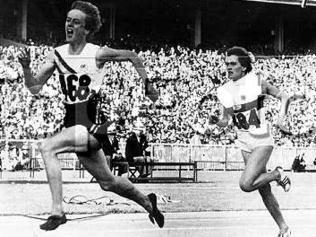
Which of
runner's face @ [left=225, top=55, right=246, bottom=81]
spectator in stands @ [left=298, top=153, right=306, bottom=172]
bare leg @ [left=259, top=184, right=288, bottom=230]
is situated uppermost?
runner's face @ [left=225, top=55, right=246, bottom=81]

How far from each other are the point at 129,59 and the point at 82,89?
44 centimetres

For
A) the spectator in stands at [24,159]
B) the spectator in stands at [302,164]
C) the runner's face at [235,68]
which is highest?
the runner's face at [235,68]

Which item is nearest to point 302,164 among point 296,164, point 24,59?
point 296,164

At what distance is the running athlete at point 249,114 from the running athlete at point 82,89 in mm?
1098

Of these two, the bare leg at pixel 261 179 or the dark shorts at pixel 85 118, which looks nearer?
the dark shorts at pixel 85 118

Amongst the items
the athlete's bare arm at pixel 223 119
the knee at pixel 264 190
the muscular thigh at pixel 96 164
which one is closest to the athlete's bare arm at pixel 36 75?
the muscular thigh at pixel 96 164

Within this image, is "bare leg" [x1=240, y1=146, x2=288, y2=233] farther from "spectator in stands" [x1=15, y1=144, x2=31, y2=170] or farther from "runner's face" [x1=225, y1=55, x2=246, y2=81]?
"spectator in stands" [x1=15, y1=144, x2=31, y2=170]

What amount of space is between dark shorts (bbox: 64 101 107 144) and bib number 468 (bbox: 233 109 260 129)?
55.6 inches

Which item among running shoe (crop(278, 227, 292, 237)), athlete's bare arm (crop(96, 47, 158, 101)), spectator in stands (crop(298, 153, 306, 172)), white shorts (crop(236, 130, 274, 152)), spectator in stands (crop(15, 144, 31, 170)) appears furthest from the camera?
spectator in stands (crop(298, 153, 306, 172))

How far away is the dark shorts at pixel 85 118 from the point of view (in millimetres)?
4906

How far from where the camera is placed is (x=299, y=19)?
1233cm

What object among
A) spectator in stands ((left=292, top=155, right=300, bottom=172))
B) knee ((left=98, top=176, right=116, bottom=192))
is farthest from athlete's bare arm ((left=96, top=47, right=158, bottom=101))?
spectator in stands ((left=292, top=155, right=300, bottom=172))

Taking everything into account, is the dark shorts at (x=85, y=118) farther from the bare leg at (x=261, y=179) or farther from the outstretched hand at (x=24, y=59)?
the bare leg at (x=261, y=179)

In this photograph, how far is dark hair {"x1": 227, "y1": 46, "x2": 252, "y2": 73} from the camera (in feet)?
19.2
